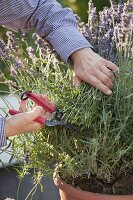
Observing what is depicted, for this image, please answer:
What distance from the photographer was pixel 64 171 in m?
1.32

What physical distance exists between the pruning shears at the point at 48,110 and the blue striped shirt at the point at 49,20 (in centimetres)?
17

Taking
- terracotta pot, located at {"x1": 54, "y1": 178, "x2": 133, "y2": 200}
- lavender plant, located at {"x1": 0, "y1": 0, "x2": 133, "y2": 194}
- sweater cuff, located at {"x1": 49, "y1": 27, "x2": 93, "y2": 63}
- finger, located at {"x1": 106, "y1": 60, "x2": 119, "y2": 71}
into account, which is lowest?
terracotta pot, located at {"x1": 54, "y1": 178, "x2": 133, "y2": 200}

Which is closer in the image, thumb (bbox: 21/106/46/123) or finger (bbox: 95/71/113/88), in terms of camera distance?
thumb (bbox: 21/106/46/123)

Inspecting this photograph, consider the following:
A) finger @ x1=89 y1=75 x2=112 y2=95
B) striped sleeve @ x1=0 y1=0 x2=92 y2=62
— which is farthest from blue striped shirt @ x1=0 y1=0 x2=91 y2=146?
finger @ x1=89 y1=75 x2=112 y2=95

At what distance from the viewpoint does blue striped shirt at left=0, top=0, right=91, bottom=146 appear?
1347 millimetres

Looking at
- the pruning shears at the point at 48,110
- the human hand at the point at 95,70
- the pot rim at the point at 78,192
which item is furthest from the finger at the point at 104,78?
the pot rim at the point at 78,192

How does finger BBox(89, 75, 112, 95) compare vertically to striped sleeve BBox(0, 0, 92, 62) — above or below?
below

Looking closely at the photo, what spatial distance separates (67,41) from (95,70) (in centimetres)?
13

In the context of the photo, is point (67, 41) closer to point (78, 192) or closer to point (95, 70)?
point (95, 70)

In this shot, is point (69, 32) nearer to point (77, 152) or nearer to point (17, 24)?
point (17, 24)

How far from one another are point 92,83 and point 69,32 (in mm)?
166

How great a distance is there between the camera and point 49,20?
1392 millimetres

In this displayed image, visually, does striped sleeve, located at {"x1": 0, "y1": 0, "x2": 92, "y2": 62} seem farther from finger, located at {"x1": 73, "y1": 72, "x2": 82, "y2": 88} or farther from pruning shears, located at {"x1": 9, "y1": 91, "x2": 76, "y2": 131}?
pruning shears, located at {"x1": 9, "y1": 91, "x2": 76, "y2": 131}

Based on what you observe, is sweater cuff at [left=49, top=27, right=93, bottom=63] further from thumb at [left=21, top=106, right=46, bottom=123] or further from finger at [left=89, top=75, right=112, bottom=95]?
thumb at [left=21, top=106, right=46, bottom=123]
